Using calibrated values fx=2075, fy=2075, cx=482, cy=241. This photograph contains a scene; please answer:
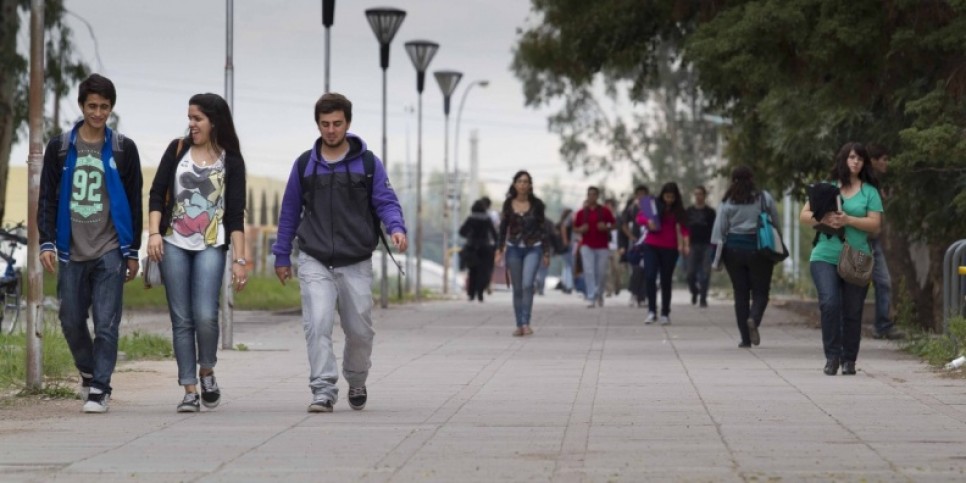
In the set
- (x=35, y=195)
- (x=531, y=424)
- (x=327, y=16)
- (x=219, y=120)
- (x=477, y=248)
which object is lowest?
(x=531, y=424)

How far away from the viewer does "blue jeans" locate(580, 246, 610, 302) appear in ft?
93.6

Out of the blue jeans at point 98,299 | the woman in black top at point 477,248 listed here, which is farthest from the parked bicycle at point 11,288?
the woman in black top at point 477,248

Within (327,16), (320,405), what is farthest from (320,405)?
(327,16)

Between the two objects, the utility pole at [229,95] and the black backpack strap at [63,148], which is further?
the utility pole at [229,95]

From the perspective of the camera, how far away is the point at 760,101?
2195cm

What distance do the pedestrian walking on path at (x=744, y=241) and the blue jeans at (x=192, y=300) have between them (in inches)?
318

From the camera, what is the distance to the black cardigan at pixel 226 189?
445 inches

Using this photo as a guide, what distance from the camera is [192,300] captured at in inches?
448

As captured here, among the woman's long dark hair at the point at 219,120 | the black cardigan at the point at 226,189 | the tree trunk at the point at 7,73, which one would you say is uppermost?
the tree trunk at the point at 7,73

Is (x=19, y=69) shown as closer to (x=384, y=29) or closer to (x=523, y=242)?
(x=384, y=29)

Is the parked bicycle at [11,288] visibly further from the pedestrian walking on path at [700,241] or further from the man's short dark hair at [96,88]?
the pedestrian walking on path at [700,241]

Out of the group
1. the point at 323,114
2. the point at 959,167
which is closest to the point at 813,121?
the point at 959,167

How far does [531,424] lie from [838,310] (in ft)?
15.5

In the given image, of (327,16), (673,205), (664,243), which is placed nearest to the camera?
(664,243)
